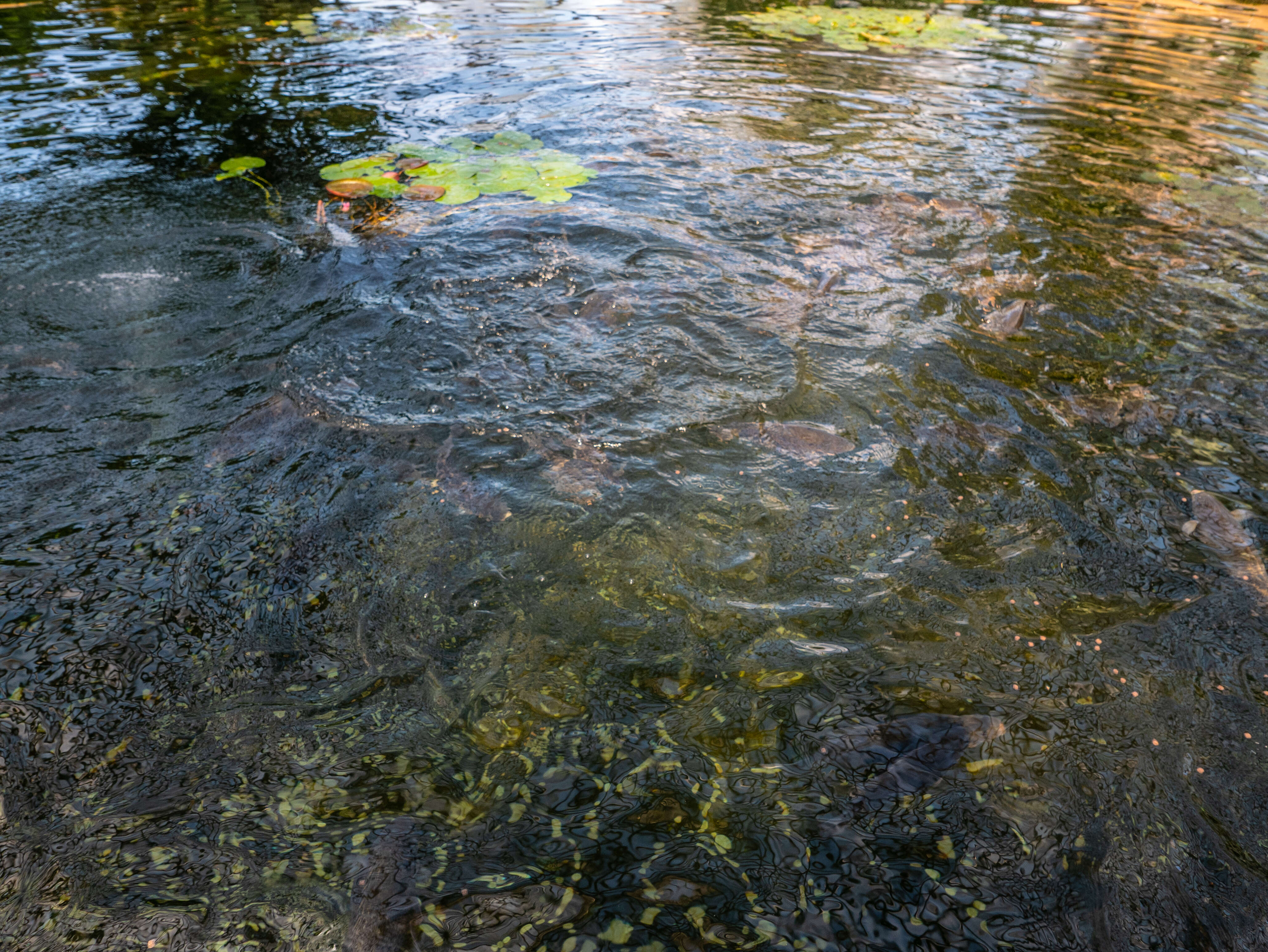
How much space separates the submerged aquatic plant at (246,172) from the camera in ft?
16.4

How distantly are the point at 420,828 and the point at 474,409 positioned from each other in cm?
182

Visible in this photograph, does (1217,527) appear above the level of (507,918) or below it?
above

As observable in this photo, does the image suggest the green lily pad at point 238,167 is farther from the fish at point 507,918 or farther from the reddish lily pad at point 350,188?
the fish at point 507,918

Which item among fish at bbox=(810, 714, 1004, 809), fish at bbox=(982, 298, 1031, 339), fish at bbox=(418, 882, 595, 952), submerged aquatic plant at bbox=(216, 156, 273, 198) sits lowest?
fish at bbox=(418, 882, 595, 952)

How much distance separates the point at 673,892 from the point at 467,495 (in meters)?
1.62

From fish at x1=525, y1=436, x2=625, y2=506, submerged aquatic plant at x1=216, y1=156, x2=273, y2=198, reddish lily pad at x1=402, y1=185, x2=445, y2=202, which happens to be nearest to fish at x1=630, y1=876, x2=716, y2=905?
fish at x1=525, y1=436, x2=625, y2=506

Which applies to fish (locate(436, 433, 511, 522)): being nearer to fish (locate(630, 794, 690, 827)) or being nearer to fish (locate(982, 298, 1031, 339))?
fish (locate(630, 794, 690, 827))

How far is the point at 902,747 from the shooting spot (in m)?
2.07

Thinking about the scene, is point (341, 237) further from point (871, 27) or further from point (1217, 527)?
Answer: point (871, 27)

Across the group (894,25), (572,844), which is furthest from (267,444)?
(894,25)

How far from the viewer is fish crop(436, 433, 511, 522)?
277 centimetres

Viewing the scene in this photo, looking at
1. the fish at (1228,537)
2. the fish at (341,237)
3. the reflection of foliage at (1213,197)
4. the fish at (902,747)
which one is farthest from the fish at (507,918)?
the reflection of foliage at (1213,197)

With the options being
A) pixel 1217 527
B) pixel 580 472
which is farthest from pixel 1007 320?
pixel 580 472

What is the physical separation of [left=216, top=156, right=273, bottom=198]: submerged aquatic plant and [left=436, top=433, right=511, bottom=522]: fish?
321 cm
